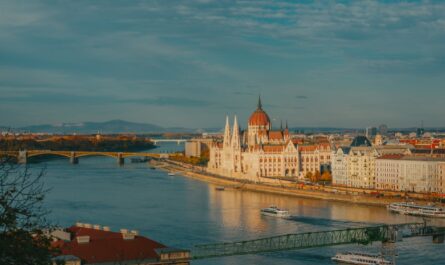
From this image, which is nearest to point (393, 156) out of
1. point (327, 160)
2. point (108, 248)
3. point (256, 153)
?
point (327, 160)

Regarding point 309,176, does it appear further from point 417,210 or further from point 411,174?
point 417,210

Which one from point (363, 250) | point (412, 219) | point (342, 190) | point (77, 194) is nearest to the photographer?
point (363, 250)

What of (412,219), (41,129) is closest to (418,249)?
(412,219)

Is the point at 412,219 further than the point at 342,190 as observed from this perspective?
No

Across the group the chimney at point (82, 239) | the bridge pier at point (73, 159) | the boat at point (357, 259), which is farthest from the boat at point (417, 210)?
the bridge pier at point (73, 159)

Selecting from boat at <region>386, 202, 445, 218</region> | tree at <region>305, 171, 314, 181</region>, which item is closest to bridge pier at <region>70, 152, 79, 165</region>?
tree at <region>305, 171, 314, 181</region>

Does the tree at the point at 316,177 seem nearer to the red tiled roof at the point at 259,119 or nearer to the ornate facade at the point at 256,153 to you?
the ornate facade at the point at 256,153

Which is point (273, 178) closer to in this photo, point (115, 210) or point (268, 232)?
point (115, 210)
